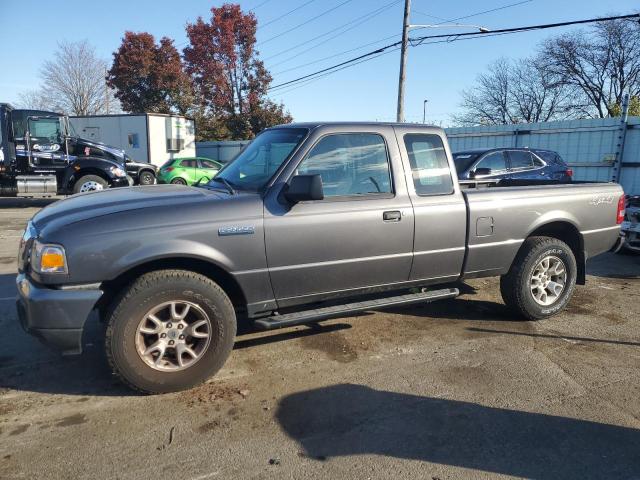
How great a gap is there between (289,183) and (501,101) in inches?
1948

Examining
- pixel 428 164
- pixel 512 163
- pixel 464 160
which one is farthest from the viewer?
pixel 512 163

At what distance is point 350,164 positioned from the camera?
4129 millimetres

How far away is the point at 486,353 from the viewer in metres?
4.25

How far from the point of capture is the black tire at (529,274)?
192 inches

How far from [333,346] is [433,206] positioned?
1537 millimetres

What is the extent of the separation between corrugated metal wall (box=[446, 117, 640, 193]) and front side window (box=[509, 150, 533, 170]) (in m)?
4.68

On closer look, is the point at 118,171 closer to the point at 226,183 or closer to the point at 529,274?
the point at 226,183

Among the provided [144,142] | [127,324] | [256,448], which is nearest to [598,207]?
[256,448]

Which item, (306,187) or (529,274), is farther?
(529,274)

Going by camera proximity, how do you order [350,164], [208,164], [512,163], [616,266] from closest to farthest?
[350,164] → [616,266] → [512,163] → [208,164]

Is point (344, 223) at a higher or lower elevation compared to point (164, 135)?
lower

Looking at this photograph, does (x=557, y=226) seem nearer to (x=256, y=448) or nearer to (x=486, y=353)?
(x=486, y=353)

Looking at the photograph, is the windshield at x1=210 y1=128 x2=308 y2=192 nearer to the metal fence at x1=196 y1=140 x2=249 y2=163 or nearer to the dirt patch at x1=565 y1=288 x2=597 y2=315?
the dirt patch at x1=565 y1=288 x2=597 y2=315

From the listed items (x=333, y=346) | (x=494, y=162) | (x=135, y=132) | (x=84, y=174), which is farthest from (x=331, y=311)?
(x=135, y=132)
